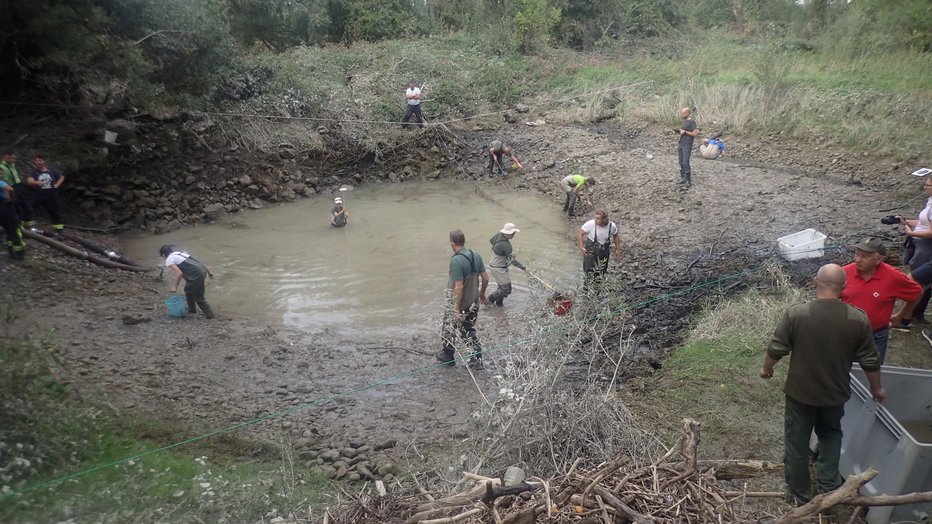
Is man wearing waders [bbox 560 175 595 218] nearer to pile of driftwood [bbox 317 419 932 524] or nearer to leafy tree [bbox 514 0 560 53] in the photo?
pile of driftwood [bbox 317 419 932 524]

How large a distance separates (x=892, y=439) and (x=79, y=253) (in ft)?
35.2

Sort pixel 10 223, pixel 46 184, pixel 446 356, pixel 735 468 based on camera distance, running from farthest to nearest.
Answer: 1. pixel 46 184
2. pixel 10 223
3. pixel 446 356
4. pixel 735 468

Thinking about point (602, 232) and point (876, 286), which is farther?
point (602, 232)

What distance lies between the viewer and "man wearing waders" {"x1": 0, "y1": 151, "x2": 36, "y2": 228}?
9.33 m

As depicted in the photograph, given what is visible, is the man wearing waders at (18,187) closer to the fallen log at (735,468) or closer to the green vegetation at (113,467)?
the green vegetation at (113,467)

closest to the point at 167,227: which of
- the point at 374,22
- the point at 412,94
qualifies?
the point at 412,94

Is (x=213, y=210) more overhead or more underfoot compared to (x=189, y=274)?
more underfoot

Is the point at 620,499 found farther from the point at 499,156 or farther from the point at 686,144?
the point at 499,156

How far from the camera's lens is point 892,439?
3902 mm

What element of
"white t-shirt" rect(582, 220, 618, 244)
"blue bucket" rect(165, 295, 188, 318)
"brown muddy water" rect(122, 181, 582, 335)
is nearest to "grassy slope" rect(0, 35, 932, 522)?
"white t-shirt" rect(582, 220, 618, 244)

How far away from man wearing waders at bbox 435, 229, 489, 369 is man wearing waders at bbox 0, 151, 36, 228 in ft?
22.8

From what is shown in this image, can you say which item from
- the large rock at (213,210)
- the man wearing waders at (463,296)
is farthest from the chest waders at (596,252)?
the large rock at (213,210)

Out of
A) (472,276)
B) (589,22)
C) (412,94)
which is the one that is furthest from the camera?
(589,22)

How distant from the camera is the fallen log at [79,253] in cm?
941
